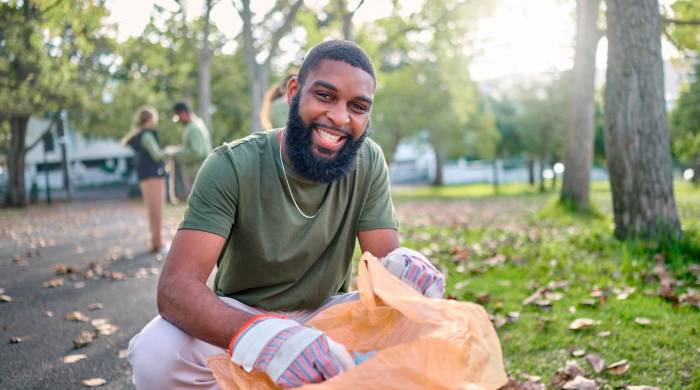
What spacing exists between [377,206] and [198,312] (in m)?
1.00

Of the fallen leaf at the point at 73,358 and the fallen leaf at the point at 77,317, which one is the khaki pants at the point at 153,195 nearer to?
the fallen leaf at the point at 77,317

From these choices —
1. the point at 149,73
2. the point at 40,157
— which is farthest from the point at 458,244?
the point at 40,157

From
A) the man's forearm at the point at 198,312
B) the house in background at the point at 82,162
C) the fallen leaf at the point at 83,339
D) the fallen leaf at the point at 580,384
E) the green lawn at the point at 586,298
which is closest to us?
the man's forearm at the point at 198,312

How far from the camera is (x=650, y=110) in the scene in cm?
673

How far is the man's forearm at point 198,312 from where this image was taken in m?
2.05

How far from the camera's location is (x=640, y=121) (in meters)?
6.78

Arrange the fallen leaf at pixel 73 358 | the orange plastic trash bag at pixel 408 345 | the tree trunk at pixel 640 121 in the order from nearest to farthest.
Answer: the orange plastic trash bag at pixel 408 345, the fallen leaf at pixel 73 358, the tree trunk at pixel 640 121

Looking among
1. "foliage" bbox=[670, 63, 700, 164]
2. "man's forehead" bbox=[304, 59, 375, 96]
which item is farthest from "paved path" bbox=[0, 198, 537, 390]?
"foliage" bbox=[670, 63, 700, 164]

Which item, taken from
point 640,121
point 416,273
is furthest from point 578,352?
point 640,121

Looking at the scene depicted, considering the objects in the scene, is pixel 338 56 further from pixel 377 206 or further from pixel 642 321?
pixel 642 321

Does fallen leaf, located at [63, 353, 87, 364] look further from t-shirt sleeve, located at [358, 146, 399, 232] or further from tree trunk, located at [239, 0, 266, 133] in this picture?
tree trunk, located at [239, 0, 266, 133]

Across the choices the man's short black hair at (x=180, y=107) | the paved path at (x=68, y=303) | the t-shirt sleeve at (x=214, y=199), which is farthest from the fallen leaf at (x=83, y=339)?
the man's short black hair at (x=180, y=107)

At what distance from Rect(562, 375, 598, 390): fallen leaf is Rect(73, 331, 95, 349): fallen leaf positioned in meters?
3.28

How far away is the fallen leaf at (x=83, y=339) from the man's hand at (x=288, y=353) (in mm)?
2840
